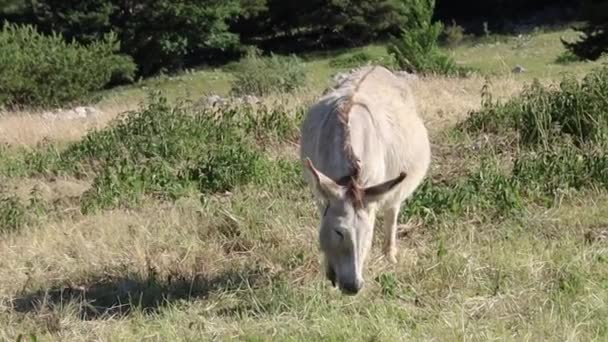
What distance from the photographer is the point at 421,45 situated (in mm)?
22734

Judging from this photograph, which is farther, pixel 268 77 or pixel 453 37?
pixel 453 37

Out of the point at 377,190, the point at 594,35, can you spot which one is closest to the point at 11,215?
the point at 377,190

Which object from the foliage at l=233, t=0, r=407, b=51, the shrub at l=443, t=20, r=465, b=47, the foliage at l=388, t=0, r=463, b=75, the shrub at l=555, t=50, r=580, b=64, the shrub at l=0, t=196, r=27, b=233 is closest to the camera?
the shrub at l=0, t=196, r=27, b=233

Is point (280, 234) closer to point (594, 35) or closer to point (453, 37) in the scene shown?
point (594, 35)

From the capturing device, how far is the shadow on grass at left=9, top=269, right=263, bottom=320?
653cm

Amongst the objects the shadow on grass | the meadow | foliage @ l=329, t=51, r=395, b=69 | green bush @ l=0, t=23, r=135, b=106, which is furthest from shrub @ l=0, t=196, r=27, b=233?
foliage @ l=329, t=51, r=395, b=69

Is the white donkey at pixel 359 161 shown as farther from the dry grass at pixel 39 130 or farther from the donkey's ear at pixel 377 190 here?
Answer: the dry grass at pixel 39 130

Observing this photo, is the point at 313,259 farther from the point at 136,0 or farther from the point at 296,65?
the point at 136,0

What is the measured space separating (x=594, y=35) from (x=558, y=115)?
20.6m

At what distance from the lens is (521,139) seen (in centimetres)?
1028

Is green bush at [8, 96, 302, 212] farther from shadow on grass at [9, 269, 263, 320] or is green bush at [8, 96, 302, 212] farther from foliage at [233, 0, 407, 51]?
foliage at [233, 0, 407, 51]

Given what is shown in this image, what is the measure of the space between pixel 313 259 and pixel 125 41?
41.7 metres

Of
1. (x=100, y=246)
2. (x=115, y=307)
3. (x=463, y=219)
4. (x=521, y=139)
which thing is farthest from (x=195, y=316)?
(x=521, y=139)

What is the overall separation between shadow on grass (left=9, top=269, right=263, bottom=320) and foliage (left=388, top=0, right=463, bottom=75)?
14.3m
